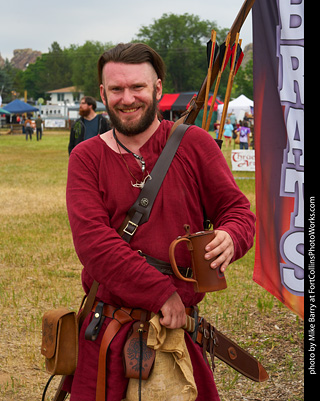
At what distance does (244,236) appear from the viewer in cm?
240

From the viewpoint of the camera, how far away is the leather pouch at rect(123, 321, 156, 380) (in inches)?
92.0

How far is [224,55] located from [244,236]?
1195 mm

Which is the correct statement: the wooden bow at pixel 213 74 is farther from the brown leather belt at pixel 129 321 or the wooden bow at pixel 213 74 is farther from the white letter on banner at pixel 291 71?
the white letter on banner at pixel 291 71

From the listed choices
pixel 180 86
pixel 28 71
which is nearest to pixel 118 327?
pixel 180 86

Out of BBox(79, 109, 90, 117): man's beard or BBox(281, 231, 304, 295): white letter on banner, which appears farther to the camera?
BBox(79, 109, 90, 117): man's beard

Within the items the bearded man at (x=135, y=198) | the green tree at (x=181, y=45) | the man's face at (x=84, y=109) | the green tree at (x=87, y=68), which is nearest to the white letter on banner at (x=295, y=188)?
the bearded man at (x=135, y=198)

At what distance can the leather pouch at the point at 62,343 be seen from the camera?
98.3 inches

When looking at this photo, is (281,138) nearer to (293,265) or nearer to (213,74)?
(293,265)

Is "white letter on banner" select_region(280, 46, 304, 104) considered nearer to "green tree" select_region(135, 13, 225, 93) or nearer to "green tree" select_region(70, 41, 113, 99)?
"green tree" select_region(135, 13, 225, 93)

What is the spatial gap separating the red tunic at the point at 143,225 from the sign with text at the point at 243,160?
13.9 metres

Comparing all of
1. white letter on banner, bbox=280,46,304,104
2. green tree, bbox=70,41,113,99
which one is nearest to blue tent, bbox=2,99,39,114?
green tree, bbox=70,41,113,99

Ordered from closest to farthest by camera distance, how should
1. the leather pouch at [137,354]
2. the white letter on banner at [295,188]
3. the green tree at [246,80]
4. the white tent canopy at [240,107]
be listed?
the leather pouch at [137,354] < the white letter on banner at [295,188] < the white tent canopy at [240,107] < the green tree at [246,80]

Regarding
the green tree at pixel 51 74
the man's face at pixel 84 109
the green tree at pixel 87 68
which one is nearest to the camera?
the man's face at pixel 84 109

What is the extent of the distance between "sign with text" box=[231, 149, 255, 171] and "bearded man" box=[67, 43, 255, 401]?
13.8 m
